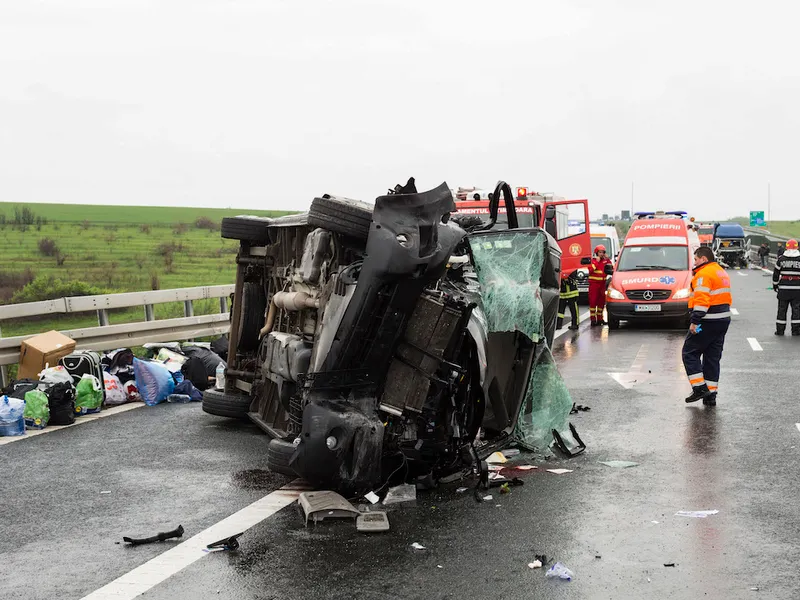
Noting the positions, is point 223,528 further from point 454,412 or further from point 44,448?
point 44,448

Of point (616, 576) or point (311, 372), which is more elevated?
point (311, 372)

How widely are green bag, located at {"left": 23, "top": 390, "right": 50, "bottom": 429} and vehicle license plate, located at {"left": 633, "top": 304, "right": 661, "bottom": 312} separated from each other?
45.7 feet

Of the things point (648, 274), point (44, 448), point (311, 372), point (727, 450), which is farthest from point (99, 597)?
point (648, 274)

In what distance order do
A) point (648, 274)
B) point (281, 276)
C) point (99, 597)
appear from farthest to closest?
point (648, 274), point (281, 276), point (99, 597)

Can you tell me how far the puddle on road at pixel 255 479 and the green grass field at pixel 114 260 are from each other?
10130 millimetres

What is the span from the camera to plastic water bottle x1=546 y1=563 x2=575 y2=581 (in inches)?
198

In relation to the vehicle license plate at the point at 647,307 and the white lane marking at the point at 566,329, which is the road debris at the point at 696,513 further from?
the vehicle license plate at the point at 647,307

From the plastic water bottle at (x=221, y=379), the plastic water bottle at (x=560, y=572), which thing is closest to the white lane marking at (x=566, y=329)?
the plastic water bottle at (x=221, y=379)

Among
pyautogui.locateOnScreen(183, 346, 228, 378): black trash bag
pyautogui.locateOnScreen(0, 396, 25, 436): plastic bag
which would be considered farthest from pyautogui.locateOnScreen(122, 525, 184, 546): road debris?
pyautogui.locateOnScreen(183, 346, 228, 378): black trash bag

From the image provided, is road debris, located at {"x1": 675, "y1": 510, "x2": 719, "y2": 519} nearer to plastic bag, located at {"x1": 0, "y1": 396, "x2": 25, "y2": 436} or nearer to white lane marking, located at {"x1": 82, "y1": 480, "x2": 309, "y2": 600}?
white lane marking, located at {"x1": 82, "y1": 480, "x2": 309, "y2": 600}

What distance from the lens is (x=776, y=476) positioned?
7309 millimetres

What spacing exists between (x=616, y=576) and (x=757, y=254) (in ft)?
211

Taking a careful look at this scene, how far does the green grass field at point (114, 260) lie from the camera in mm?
28094

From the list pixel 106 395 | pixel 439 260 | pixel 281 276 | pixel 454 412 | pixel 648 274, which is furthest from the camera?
pixel 648 274
